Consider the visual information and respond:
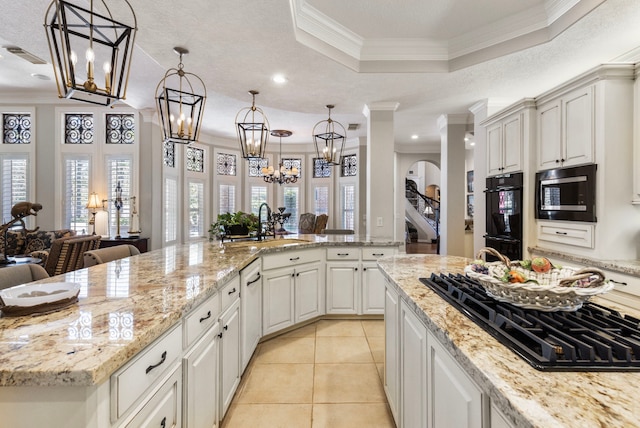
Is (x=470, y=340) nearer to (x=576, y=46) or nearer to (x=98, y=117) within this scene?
(x=576, y=46)

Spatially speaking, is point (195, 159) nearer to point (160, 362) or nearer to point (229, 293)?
point (229, 293)

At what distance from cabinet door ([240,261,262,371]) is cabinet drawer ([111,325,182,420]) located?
3.47 feet

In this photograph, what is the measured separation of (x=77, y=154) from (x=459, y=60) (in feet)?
20.6

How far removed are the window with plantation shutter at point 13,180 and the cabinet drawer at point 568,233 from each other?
306 inches

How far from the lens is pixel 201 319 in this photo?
144cm

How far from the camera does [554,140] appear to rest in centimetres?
287

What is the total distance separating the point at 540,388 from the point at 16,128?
7.83 m

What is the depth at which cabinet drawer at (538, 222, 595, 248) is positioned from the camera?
253 cm

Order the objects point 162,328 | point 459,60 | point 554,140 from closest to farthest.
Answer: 1. point 162,328
2. point 554,140
3. point 459,60

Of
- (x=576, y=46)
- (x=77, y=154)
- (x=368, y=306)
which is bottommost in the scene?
(x=368, y=306)

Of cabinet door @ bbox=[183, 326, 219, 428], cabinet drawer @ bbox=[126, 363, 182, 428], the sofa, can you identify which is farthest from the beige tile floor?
the sofa

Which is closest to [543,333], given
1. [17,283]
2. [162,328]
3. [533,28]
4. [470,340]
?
[470,340]

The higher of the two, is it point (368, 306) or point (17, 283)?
point (17, 283)

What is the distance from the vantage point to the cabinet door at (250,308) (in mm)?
2273
